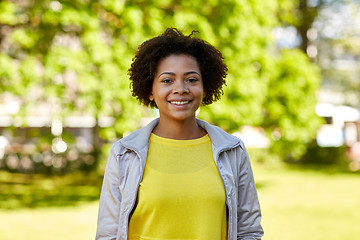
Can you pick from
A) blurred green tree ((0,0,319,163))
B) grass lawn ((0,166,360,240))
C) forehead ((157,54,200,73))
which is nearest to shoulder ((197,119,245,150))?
forehead ((157,54,200,73))

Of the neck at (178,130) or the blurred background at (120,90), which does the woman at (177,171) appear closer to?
the neck at (178,130)

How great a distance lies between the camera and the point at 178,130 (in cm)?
248

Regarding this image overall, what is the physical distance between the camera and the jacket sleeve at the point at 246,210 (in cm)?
245

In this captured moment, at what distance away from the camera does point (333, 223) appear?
10383 millimetres

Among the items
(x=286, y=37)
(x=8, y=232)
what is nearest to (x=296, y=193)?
(x=8, y=232)

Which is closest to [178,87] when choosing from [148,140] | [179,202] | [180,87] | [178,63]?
[180,87]

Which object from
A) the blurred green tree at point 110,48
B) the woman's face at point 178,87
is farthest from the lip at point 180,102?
the blurred green tree at point 110,48

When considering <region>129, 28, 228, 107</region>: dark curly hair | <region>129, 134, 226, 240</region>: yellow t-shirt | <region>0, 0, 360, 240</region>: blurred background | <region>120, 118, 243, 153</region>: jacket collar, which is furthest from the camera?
<region>0, 0, 360, 240</region>: blurred background

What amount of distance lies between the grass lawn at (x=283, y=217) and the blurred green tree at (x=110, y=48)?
7.62 ft

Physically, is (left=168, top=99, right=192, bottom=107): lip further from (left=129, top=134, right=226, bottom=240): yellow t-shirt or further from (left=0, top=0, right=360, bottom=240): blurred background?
(left=0, top=0, right=360, bottom=240): blurred background

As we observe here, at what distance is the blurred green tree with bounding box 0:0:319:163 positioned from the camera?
10.8 metres

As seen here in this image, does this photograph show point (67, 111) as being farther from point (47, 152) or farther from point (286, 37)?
point (286, 37)

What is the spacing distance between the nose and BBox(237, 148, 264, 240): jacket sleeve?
475 mm

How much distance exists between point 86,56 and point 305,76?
25.8ft
